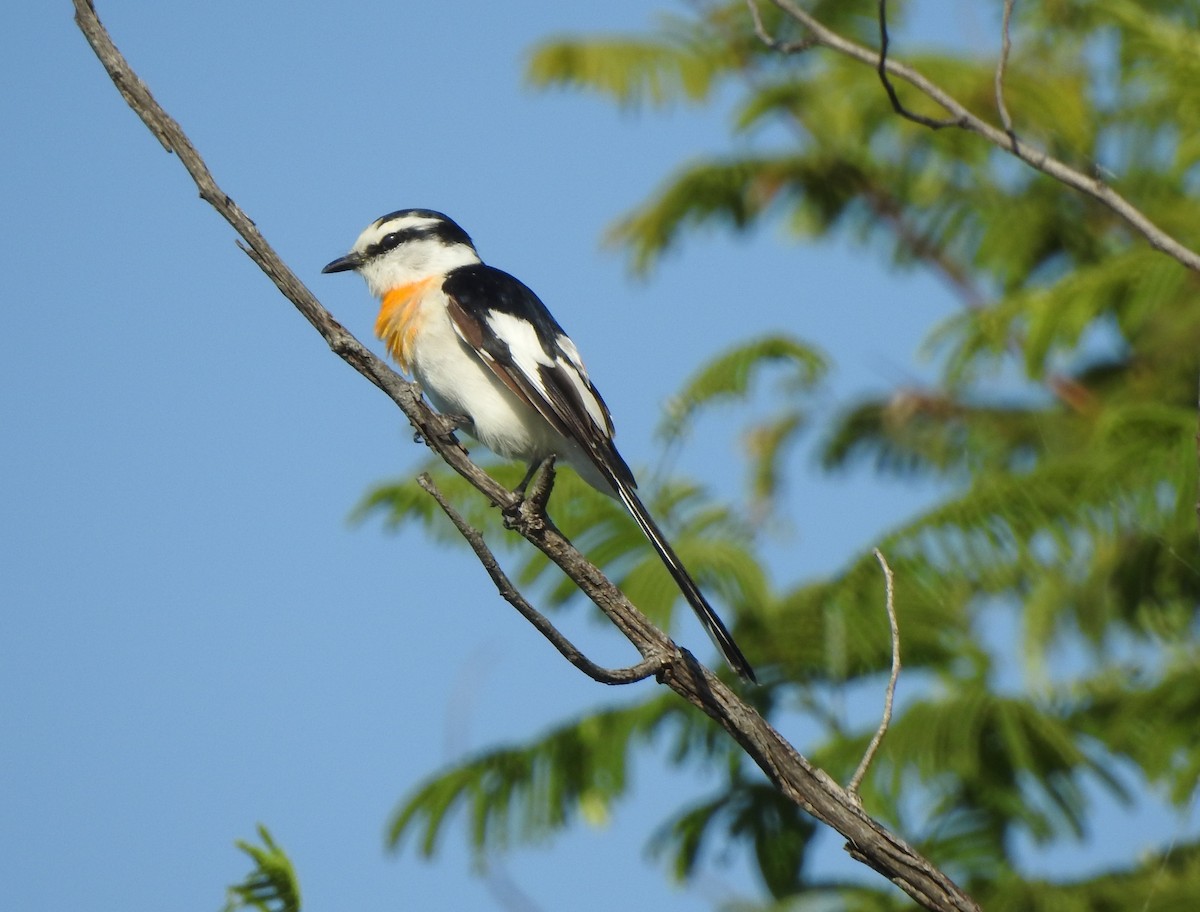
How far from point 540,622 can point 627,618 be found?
30 centimetres

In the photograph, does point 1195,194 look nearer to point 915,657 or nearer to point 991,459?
point 991,459

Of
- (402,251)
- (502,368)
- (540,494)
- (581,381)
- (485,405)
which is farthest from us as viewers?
(402,251)

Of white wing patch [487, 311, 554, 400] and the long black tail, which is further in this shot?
white wing patch [487, 311, 554, 400]

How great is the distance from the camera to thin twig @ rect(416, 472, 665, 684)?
2.49 meters

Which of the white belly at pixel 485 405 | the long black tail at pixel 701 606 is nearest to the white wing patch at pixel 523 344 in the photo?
the white belly at pixel 485 405

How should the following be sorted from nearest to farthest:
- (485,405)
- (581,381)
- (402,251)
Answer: (485,405), (581,381), (402,251)

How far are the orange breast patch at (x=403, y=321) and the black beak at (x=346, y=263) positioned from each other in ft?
1.64

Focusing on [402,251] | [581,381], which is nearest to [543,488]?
[581,381]

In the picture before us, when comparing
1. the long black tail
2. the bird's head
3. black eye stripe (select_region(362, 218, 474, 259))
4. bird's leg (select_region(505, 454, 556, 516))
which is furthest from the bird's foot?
black eye stripe (select_region(362, 218, 474, 259))

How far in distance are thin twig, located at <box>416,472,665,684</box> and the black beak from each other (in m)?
2.55

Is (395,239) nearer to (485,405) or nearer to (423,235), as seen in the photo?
(423,235)

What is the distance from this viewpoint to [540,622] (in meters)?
2.49

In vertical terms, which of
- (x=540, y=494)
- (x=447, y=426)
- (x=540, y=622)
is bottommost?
(x=540, y=622)

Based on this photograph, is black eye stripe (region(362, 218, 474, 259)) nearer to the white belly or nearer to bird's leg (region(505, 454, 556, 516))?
the white belly
